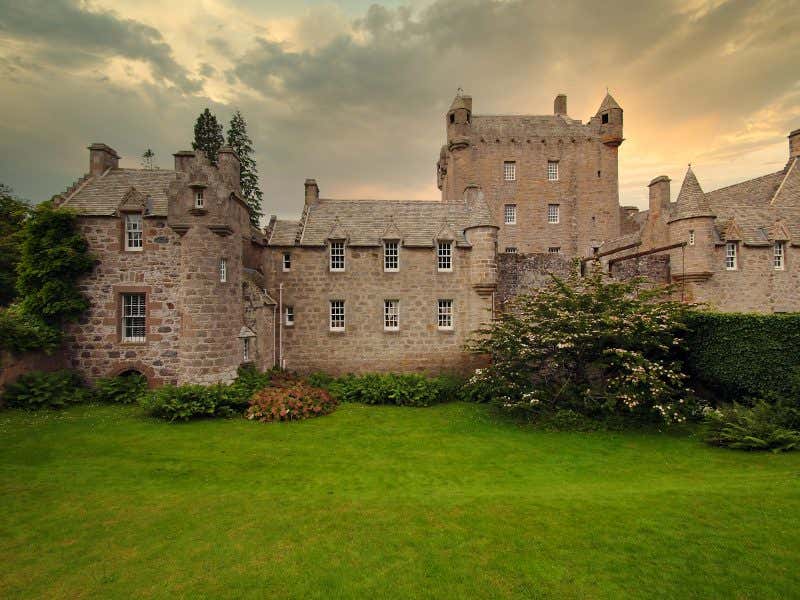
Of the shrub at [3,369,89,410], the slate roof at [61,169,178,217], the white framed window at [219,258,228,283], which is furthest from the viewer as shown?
the slate roof at [61,169,178,217]

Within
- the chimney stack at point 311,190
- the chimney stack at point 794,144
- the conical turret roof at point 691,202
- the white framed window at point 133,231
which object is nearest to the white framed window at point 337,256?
the chimney stack at point 311,190

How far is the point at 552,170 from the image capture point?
36469 millimetres

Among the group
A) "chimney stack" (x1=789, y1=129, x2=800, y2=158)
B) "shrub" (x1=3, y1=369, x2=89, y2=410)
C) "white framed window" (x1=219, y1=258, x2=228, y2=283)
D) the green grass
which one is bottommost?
the green grass

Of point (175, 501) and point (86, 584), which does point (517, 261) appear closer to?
point (175, 501)

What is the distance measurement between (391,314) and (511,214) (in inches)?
772

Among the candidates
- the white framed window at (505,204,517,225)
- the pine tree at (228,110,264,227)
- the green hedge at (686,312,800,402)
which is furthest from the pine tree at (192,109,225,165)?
the green hedge at (686,312,800,402)

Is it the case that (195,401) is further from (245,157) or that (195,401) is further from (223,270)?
(245,157)

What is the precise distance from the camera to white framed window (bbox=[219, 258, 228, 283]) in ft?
56.9

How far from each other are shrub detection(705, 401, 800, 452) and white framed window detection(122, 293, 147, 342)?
76.8 ft

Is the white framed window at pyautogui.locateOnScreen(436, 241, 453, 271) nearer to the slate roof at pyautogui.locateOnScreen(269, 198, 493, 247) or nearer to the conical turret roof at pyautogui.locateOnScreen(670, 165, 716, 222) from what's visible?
the slate roof at pyautogui.locateOnScreen(269, 198, 493, 247)

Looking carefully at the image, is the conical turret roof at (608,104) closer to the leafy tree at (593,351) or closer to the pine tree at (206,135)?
the leafy tree at (593,351)

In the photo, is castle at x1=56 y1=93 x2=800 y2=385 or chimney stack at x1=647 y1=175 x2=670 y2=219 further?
chimney stack at x1=647 y1=175 x2=670 y2=219

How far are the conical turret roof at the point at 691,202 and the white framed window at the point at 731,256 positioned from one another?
246cm

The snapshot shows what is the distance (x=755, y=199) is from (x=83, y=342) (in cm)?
4062
